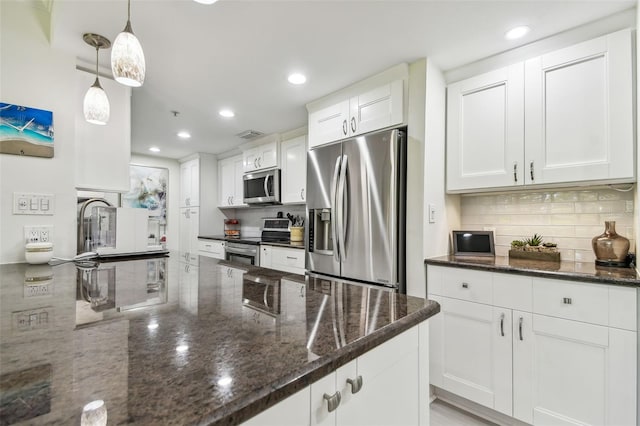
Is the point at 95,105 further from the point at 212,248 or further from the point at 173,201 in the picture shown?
the point at 173,201

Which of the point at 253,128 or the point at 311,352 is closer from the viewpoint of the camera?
the point at 311,352

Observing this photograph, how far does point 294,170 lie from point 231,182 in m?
1.61

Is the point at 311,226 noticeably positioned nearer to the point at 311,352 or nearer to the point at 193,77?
the point at 193,77

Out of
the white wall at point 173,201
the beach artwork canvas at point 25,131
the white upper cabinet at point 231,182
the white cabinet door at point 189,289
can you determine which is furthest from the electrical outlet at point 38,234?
the white wall at point 173,201

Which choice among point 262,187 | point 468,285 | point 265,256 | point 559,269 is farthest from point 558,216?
point 262,187

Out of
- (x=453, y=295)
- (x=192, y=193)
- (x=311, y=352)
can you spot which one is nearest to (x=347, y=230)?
(x=453, y=295)

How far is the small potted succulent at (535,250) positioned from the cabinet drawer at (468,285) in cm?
41

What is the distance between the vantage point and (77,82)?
209 centimetres

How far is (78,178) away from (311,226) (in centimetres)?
176

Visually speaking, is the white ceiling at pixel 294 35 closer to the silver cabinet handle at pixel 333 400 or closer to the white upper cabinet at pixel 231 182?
the silver cabinet handle at pixel 333 400

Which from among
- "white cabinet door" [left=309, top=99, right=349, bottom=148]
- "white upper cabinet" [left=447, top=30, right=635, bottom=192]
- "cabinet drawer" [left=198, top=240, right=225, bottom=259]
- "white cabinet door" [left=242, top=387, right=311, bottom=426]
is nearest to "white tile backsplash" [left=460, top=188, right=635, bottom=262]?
"white upper cabinet" [left=447, top=30, right=635, bottom=192]

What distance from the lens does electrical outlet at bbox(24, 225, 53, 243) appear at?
1820mm

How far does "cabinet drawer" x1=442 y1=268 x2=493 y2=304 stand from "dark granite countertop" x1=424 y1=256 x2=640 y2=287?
1.9 inches

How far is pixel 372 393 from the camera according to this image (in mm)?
705
